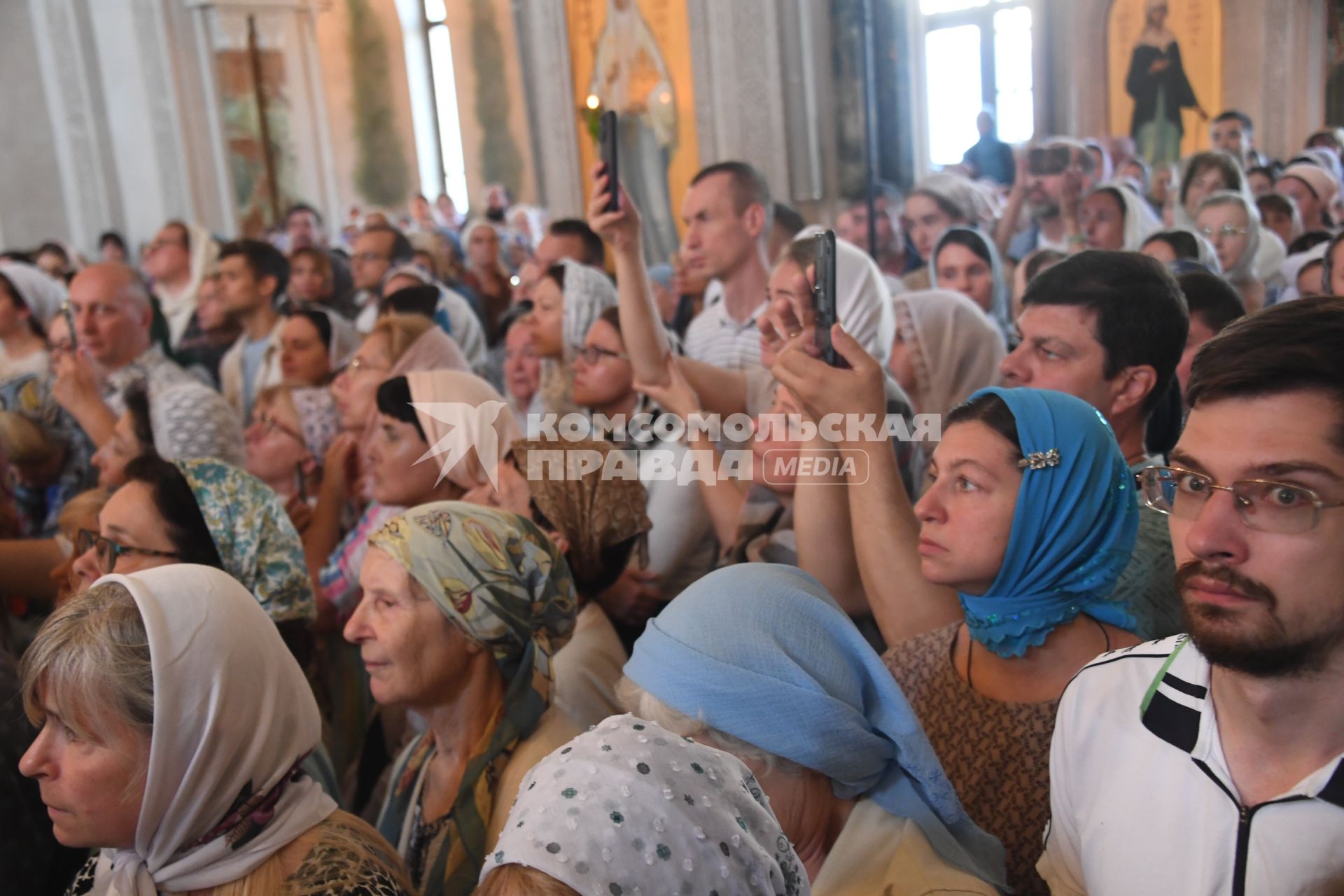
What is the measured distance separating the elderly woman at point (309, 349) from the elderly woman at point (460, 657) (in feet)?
7.75

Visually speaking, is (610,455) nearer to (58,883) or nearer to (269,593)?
(269,593)

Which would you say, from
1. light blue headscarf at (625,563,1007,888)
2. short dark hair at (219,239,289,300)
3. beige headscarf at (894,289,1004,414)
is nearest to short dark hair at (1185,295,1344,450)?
light blue headscarf at (625,563,1007,888)

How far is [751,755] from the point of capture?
135 cm

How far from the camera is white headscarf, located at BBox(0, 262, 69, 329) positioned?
5.34m

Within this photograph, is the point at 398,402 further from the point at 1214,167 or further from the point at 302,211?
the point at 302,211

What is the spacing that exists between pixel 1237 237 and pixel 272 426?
367 cm

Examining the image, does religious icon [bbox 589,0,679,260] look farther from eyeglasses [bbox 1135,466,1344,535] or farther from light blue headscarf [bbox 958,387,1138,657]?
eyeglasses [bbox 1135,466,1344,535]

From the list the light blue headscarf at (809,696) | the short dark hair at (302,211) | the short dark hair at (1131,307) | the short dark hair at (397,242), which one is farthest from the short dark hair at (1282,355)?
the short dark hair at (302,211)

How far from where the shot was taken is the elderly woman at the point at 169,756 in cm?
147

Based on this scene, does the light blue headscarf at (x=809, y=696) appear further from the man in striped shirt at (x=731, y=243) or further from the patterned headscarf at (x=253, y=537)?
the man in striped shirt at (x=731, y=243)

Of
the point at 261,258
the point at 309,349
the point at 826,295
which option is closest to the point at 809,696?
the point at 826,295

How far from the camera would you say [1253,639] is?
3.58ft

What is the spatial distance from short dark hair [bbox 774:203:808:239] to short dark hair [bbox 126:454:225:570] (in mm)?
3119

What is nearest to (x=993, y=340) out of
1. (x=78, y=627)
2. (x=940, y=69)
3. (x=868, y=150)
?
(x=868, y=150)
